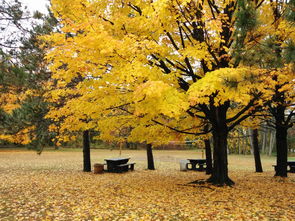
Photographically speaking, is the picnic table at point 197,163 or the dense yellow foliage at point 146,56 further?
the picnic table at point 197,163

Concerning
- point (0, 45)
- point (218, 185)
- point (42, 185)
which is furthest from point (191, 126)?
point (0, 45)

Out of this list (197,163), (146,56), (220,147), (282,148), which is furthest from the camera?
(197,163)

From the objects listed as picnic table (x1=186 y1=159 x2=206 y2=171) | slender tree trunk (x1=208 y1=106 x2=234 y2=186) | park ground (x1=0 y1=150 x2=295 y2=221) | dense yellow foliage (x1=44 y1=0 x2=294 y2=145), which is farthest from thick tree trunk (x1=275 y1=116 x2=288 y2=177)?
picnic table (x1=186 y1=159 x2=206 y2=171)

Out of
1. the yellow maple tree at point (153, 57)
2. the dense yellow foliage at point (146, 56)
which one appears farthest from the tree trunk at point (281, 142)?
the dense yellow foliage at point (146, 56)

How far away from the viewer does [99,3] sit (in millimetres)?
8133

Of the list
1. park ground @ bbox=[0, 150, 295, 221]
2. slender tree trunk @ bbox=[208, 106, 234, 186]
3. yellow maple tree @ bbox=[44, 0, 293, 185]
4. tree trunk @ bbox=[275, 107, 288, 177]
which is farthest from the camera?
tree trunk @ bbox=[275, 107, 288, 177]

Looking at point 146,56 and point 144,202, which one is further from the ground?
point 146,56

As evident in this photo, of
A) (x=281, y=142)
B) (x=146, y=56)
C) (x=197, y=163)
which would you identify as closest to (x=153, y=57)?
(x=146, y=56)

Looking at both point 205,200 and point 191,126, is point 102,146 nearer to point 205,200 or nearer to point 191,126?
point 191,126

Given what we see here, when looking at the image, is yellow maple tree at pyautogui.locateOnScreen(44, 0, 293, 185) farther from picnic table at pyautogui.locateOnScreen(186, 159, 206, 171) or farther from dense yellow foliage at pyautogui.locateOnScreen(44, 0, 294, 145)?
picnic table at pyautogui.locateOnScreen(186, 159, 206, 171)

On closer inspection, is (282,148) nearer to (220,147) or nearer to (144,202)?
(220,147)

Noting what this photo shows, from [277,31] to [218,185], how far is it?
543 centimetres

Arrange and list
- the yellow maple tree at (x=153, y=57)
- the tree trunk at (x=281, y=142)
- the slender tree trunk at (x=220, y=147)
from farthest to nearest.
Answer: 1. the tree trunk at (x=281, y=142)
2. the slender tree trunk at (x=220, y=147)
3. the yellow maple tree at (x=153, y=57)

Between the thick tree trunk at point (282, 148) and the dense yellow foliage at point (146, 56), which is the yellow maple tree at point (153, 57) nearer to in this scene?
the dense yellow foliage at point (146, 56)
